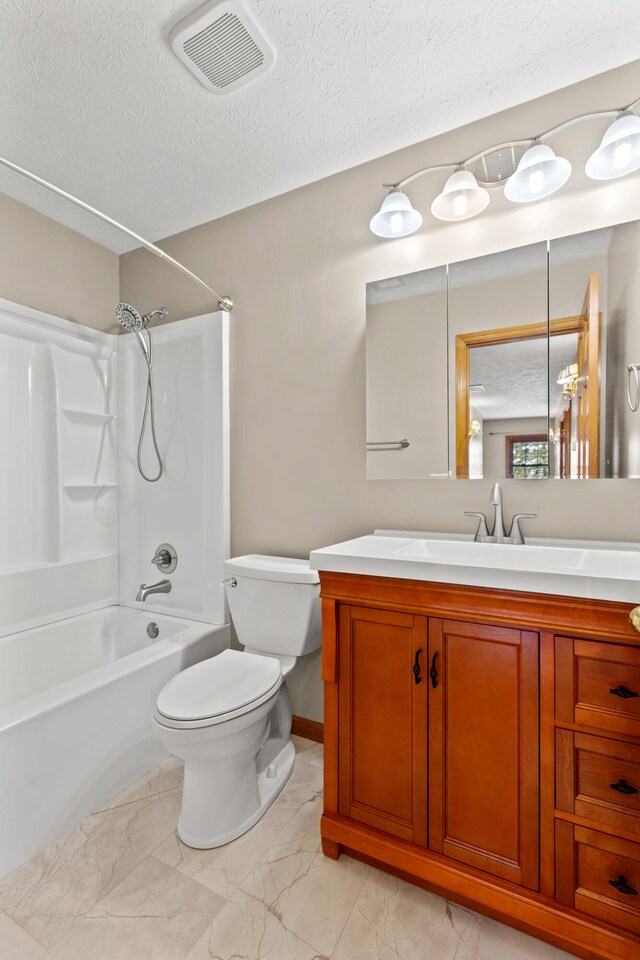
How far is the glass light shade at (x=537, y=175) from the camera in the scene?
1528mm

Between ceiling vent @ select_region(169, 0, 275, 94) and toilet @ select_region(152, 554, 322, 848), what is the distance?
1.71m

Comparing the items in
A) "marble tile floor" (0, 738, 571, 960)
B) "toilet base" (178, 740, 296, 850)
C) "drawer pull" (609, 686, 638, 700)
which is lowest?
"marble tile floor" (0, 738, 571, 960)

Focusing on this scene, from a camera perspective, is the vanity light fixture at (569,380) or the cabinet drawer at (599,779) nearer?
the cabinet drawer at (599,779)

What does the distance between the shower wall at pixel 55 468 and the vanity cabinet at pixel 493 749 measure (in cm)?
161

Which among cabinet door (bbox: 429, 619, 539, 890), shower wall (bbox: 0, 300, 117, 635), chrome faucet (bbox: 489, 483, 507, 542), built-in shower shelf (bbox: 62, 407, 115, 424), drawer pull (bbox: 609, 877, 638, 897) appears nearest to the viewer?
drawer pull (bbox: 609, 877, 638, 897)

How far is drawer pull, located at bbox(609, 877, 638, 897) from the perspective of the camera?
1059 mm

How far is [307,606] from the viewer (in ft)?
5.94

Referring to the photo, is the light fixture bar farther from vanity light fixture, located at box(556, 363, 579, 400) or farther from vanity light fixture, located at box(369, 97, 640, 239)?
vanity light fixture, located at box(556, 363, 579, 400)

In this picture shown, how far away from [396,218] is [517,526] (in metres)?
1.24

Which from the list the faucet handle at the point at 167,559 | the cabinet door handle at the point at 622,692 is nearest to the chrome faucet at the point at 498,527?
the cabinet door handle at the point at 622,692

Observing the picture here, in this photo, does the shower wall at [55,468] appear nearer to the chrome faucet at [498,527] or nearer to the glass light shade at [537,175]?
the chrome faucet at [498,527]

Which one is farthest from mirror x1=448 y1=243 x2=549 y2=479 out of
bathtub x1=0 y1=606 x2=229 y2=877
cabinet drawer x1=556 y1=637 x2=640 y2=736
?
bathtub x1=0 y1=606 x2=229 y2=877

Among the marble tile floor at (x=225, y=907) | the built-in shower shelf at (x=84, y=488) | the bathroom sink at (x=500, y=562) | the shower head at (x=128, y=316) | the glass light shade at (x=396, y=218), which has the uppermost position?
the glass light shade at (x=396, y=218)

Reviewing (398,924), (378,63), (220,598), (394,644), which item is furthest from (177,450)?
(398,924)
